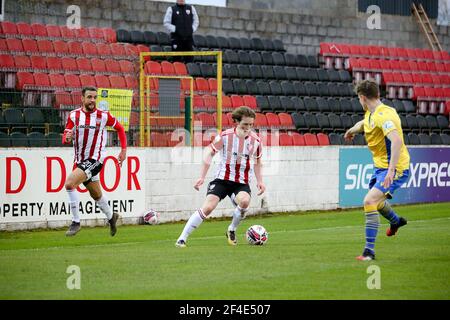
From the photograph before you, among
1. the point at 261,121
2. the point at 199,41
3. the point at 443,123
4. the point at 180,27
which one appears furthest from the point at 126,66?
the point at 443,123

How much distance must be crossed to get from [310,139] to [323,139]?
0.56 m

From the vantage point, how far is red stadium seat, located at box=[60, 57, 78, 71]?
21578 millimetres

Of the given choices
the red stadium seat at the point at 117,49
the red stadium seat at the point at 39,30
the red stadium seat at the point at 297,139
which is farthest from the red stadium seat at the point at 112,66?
the red stadium seat at the point at 297,139

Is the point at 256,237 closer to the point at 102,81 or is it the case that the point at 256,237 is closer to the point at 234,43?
the point at 102,81

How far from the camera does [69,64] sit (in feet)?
71.2

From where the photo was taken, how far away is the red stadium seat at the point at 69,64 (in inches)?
850

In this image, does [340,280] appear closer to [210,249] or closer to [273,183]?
[210,249]

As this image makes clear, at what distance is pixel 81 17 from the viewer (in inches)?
981

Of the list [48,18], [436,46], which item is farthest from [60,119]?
[436,46]

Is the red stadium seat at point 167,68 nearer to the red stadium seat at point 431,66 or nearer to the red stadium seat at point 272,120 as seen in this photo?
the red stadium seat at point 272,120

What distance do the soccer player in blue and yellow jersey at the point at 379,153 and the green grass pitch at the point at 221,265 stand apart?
0.51 m

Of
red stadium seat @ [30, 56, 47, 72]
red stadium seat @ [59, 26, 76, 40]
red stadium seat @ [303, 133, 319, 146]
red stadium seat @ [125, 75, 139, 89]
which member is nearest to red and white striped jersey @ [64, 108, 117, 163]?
red stadium seat @ [125, 75, 139, 89]

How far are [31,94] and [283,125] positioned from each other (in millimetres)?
8074

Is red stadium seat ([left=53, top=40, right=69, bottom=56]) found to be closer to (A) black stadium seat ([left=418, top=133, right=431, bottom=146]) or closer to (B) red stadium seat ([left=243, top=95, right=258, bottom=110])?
(B) red stadium seat ([left=243, top=95, right=258, bottom=110])
